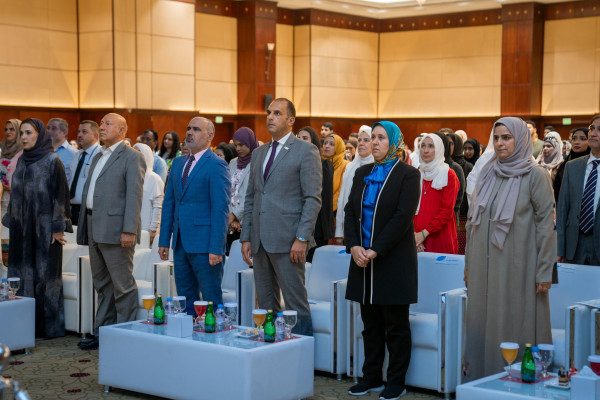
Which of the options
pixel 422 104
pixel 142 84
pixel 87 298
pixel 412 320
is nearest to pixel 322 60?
pixel 422 104

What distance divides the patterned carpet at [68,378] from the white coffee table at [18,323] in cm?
11

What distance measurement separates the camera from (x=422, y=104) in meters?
19.3

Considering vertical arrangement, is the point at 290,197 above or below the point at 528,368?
above

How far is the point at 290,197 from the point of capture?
520 cm

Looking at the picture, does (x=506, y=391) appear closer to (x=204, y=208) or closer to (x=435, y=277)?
(x=435, y=277)

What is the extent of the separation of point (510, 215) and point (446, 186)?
5.80ft

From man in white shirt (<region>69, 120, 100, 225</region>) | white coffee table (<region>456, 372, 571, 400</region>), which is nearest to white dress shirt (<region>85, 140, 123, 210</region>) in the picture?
man in white shirt (<region>69, 120, 100, 225</region>)

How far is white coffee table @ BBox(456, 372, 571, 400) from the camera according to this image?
358 cm

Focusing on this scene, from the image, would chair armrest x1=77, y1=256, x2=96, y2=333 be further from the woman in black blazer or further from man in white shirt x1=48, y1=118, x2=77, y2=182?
the woman in black blazer

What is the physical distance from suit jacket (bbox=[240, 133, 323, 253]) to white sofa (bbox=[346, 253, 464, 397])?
637 millimetres

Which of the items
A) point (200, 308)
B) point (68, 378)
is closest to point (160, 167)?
point (68, 378)

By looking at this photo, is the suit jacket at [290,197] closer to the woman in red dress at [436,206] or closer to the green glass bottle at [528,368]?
the woman in red dress at [436,206]

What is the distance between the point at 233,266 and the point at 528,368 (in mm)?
3180

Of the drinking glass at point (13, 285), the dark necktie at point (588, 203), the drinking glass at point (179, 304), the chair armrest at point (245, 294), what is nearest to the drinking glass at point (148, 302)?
the drinking glass at point (179, 304)
